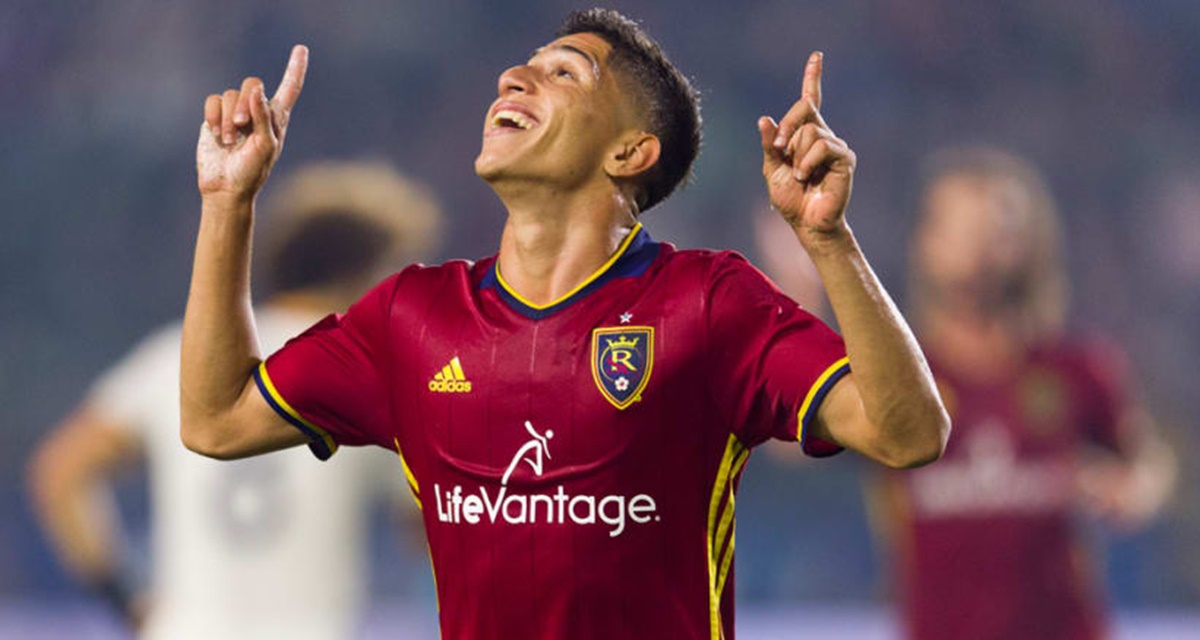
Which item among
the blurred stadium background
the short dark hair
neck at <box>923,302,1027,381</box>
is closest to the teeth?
the short dark hair

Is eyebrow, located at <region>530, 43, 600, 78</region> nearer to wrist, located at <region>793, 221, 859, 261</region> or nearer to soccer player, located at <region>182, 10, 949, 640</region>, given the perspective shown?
soccer player, located at <region>182, 10, 949, 640</region>

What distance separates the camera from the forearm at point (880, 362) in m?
2.29

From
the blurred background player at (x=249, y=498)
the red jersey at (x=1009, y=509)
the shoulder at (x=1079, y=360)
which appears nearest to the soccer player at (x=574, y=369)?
the blurred background player at (x=249, y=498)

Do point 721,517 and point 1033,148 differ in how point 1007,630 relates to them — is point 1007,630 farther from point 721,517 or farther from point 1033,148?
point 1033,148

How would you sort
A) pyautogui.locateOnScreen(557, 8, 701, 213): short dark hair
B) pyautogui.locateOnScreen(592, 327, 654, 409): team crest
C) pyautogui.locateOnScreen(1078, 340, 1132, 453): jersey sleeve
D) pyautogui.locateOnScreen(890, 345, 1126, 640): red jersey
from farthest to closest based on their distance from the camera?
pyautogui.locateOnScreen(1078, 340, 1132, 453): jersey sleeve → pyautogui.locateOnScreen(890, 345, 1126, 640): red jersey → pyautogui.locateOnScreen(557, 8, 701, 213): short dark hair → pyautogui.locateOnScreen(592, 327, 654, 409): team crest

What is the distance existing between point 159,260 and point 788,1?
416cm

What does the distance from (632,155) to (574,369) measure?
0.44 m

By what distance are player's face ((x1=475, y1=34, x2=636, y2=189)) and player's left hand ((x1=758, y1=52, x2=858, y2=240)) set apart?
446mm

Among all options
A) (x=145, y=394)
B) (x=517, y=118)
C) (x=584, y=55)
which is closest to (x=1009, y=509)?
(x=145, y=394)

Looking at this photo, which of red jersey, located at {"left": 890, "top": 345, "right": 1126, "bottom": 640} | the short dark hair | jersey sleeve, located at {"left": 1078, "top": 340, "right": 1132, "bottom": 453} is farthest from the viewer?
jersey sleeve, located at {"left": 1078, "top": 340, "right": 1132, "bottom": 453}

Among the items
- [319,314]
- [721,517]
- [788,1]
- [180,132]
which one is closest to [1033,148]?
[788,1]

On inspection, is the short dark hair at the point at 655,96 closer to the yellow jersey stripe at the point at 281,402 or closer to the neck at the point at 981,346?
the yellow jersey stripe at the point at 281,402

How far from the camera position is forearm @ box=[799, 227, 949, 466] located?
2285mm

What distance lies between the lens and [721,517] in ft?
8.44
